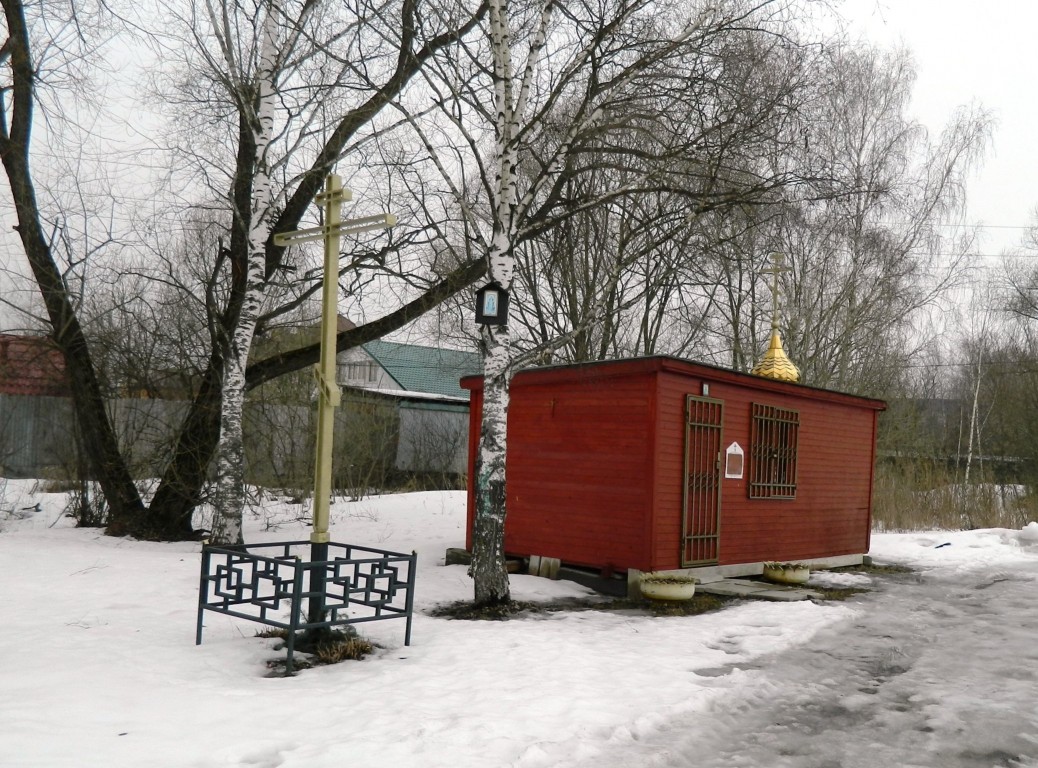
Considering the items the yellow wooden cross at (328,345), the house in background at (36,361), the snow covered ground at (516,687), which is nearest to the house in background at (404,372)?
the house in background at (36,361)

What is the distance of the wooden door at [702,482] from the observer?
10.6 meters

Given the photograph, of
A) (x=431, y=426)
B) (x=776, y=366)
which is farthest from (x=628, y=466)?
(x=431, y=426)

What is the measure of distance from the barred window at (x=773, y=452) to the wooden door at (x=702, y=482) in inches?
39.2

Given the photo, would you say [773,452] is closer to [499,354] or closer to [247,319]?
[499,354]

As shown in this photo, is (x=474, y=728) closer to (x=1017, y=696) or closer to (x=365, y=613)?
(x=365, y=613)

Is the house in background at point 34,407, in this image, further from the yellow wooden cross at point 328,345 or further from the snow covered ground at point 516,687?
the yellow wooden cross at point 328,345

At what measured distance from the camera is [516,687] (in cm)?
591

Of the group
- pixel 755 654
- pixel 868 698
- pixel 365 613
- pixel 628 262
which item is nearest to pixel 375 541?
pixel 365 613

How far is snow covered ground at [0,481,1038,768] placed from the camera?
4656 millimetres

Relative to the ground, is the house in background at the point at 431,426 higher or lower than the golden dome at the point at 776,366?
lower

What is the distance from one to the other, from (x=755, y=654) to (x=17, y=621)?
580cm

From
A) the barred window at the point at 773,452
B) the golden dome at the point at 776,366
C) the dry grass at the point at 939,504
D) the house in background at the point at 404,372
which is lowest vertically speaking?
the dry grass at the point at 939,504

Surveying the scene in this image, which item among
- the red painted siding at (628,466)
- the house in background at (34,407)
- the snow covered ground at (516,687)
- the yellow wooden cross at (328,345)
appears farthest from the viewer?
the house in background at (34,407)

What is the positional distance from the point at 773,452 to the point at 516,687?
24.6ft
